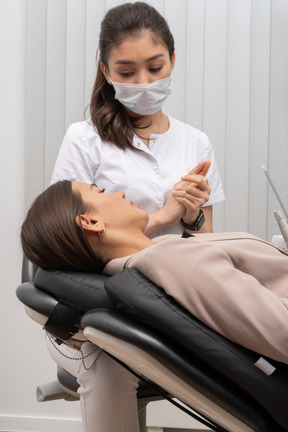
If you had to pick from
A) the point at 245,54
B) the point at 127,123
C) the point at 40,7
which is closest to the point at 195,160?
the point at 127,123

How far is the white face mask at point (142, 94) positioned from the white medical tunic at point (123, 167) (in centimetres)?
11

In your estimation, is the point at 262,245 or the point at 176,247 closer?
the point at 176,247

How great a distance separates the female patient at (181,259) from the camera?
32.9 inches

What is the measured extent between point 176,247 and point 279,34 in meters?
1.76

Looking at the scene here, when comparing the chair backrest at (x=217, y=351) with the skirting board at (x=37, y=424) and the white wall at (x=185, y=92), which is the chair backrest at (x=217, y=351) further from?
the skirting board at (x=37, y=424)

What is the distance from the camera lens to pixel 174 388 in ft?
2.94

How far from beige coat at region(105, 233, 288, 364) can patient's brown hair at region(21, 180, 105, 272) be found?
0.26 m

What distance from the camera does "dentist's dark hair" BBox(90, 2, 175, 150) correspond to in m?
1.67

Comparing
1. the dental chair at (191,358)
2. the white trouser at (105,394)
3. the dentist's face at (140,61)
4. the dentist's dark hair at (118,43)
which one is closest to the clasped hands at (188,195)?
the dentist's dark hair at (118,43)

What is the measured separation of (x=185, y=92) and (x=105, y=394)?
161 cm

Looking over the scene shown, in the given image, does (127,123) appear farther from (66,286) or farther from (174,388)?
(174,388)

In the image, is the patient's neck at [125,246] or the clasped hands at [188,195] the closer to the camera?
the patient's neck at [125,246]

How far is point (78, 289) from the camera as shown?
1009mm

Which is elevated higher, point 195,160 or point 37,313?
point 195,160
